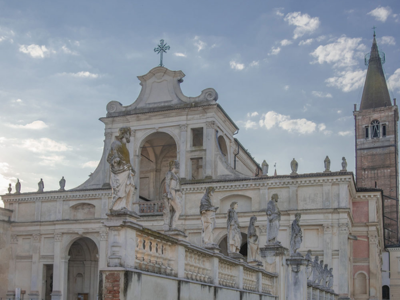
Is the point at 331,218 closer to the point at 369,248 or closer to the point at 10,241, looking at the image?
the point at 369,248

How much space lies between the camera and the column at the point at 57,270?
1515 inches

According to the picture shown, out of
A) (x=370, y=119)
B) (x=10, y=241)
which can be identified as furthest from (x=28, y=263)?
(x=370, y=119)

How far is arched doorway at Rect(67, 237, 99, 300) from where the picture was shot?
1666 inches

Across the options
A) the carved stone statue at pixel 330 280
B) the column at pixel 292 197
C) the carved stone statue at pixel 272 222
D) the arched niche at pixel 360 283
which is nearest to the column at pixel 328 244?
the carved stone statue at pixel 330 280

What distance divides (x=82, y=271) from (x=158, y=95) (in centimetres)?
1493

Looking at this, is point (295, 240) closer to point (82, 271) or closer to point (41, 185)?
point (41, 185)

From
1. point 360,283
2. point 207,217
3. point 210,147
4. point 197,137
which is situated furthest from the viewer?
point 197,137

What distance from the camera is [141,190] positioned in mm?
44844

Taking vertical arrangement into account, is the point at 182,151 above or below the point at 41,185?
above

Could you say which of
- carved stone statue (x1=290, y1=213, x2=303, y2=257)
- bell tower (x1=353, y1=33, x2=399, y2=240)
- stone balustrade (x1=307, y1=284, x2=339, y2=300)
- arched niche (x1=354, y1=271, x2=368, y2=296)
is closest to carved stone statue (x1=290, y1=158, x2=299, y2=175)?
stone balustrade (x1=307, y1=284, x2=339, y2=300)

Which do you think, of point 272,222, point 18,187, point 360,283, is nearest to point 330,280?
point 360,283

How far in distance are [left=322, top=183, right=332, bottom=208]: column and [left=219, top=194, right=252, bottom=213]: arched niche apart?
4926mm

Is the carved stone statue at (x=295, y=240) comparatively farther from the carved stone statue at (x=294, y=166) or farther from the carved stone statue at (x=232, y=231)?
the carved stone statue at (x=294, y=166)

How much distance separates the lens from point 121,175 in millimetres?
10805
